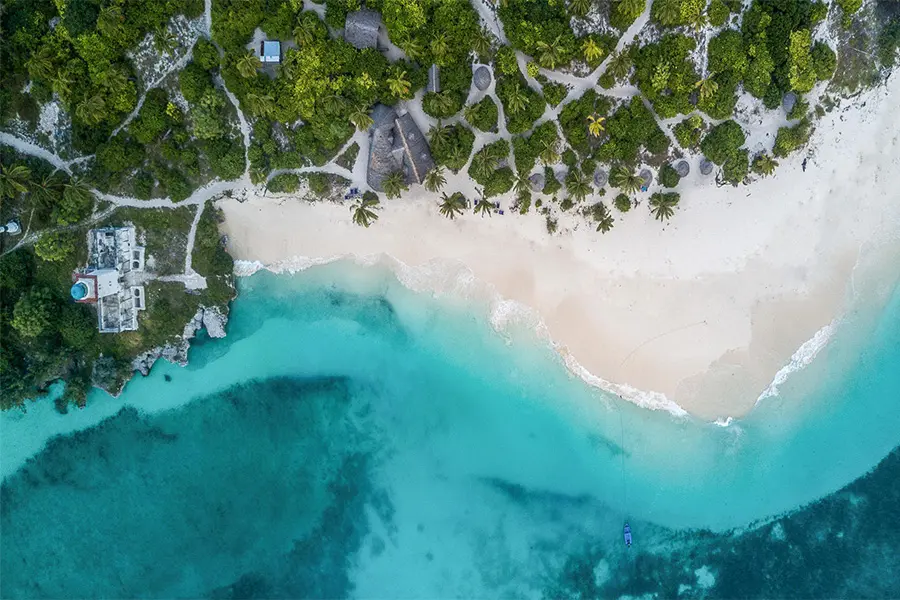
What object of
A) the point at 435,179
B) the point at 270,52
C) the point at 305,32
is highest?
the point at 305,32

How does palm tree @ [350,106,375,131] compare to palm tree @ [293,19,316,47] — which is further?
palm tree @ [350,106,375,131]

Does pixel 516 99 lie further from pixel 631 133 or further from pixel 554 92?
pixel 631 133

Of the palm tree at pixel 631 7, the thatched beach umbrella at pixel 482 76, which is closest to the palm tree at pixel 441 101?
the thatched beach umbrella at pixel 482 76

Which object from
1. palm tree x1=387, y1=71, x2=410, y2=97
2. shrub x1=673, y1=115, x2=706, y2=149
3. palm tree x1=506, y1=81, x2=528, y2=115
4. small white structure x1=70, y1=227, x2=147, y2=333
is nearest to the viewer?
palm tree x1=387, y1=71, x2=410, y2=97

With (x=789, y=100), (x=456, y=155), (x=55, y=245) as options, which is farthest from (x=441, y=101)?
(x=55, y=245)

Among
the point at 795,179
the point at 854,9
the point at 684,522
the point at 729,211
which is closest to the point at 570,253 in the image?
the point at 729,211

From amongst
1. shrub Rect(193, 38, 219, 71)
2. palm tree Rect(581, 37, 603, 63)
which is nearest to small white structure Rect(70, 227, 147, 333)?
shrub Rect(193, 38, 219, 71)

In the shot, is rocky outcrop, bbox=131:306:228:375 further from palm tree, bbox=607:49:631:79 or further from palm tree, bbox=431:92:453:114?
palm tree, bbox=607:49:631:79
